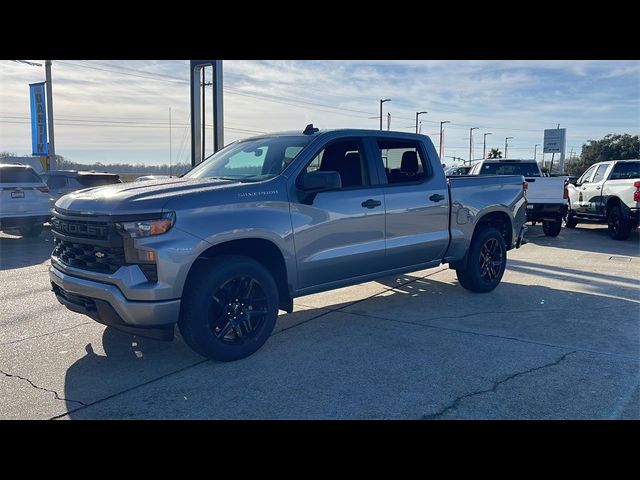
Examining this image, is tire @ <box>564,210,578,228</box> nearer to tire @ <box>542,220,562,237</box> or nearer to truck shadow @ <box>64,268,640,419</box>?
tire @ <box>542,220,562,237</box>

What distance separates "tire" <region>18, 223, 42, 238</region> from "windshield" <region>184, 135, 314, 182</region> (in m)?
9.03

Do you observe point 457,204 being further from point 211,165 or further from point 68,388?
point 68,388

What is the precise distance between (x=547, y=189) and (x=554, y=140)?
36.2 metres

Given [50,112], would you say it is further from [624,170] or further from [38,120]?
[624,170]

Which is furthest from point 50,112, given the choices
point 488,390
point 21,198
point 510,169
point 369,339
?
point 488,390

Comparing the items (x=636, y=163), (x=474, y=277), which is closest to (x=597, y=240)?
(x=636, y=163)

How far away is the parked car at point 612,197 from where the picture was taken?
515 inches

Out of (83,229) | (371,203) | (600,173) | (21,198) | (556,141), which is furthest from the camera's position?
(556,141)

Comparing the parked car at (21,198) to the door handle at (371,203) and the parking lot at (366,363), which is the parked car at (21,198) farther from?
the door handle at (371,203)

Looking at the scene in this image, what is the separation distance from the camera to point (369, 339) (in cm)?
537

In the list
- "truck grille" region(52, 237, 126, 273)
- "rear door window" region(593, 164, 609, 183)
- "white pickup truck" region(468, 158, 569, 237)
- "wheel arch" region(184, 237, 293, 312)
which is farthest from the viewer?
"rear door window" region(593, 164, 609, 183)

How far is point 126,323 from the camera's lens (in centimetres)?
425

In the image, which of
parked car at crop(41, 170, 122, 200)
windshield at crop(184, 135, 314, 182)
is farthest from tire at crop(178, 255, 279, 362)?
parked car at crop(41, 170, 122, 200)

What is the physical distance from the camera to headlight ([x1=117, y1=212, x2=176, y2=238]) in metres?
4.17
